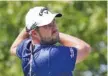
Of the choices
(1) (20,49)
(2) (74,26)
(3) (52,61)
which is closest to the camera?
(3) (52,61)

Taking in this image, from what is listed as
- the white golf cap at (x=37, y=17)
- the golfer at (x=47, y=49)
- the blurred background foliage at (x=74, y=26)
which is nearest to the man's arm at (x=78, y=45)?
the golfer at (x=47, y=49)

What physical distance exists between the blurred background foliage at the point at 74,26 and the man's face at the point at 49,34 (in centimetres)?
301

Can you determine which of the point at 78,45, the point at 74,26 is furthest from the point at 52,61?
the point at 74,26

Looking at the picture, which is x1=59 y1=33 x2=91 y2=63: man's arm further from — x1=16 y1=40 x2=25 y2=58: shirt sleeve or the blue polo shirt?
x1=16 y1=40 x2=25 y2=58: shirt sleeve

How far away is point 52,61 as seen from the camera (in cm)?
330

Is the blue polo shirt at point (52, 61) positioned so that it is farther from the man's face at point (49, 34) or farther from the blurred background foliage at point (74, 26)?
the blurred background foliage at point (74, 26)

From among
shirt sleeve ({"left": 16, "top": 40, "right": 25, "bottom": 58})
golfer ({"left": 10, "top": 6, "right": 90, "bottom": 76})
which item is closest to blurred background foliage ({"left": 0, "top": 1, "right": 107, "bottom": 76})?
shirt sleeve ({"left": 16, "top": 40, "right": 25, "bottom": 58})

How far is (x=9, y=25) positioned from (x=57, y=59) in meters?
3.48

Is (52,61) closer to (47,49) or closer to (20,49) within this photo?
(47,49)

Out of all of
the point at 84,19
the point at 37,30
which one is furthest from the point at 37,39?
the point at 84,19

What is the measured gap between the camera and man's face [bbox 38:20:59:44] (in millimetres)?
3295

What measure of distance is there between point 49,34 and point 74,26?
3.20m

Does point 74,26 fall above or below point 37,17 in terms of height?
below

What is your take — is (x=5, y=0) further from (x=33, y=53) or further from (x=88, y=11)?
(x=33, y=53)
